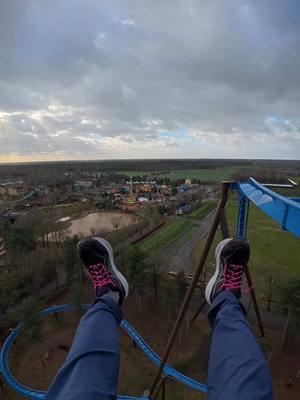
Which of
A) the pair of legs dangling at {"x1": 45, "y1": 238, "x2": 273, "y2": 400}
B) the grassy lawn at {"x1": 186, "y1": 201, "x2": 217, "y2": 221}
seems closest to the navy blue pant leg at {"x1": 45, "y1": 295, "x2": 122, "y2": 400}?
the pair of legs dangling at {"x1": 45, "y1": 238, "x2": 273, "y2": 400}

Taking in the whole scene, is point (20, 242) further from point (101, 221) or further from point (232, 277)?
point (101, 221)

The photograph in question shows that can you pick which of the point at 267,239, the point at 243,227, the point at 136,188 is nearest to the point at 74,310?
the point at 243,227

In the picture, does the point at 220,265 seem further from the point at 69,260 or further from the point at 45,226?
the point at 45,226

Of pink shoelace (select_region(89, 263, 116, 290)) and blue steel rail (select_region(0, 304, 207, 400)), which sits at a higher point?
pink shoelace (select_region(89, 263, 116, 290))

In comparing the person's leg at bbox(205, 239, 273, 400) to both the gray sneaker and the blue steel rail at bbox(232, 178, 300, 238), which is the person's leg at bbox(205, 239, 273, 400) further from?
the blue steel rail at bbox(232, 178, 300, 238)

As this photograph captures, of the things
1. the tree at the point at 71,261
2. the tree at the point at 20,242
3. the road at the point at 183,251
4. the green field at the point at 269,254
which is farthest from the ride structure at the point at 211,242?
the road at the point at 183,251

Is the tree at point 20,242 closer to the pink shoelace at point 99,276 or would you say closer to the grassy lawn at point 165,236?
the grassy lawn at point 165,236
